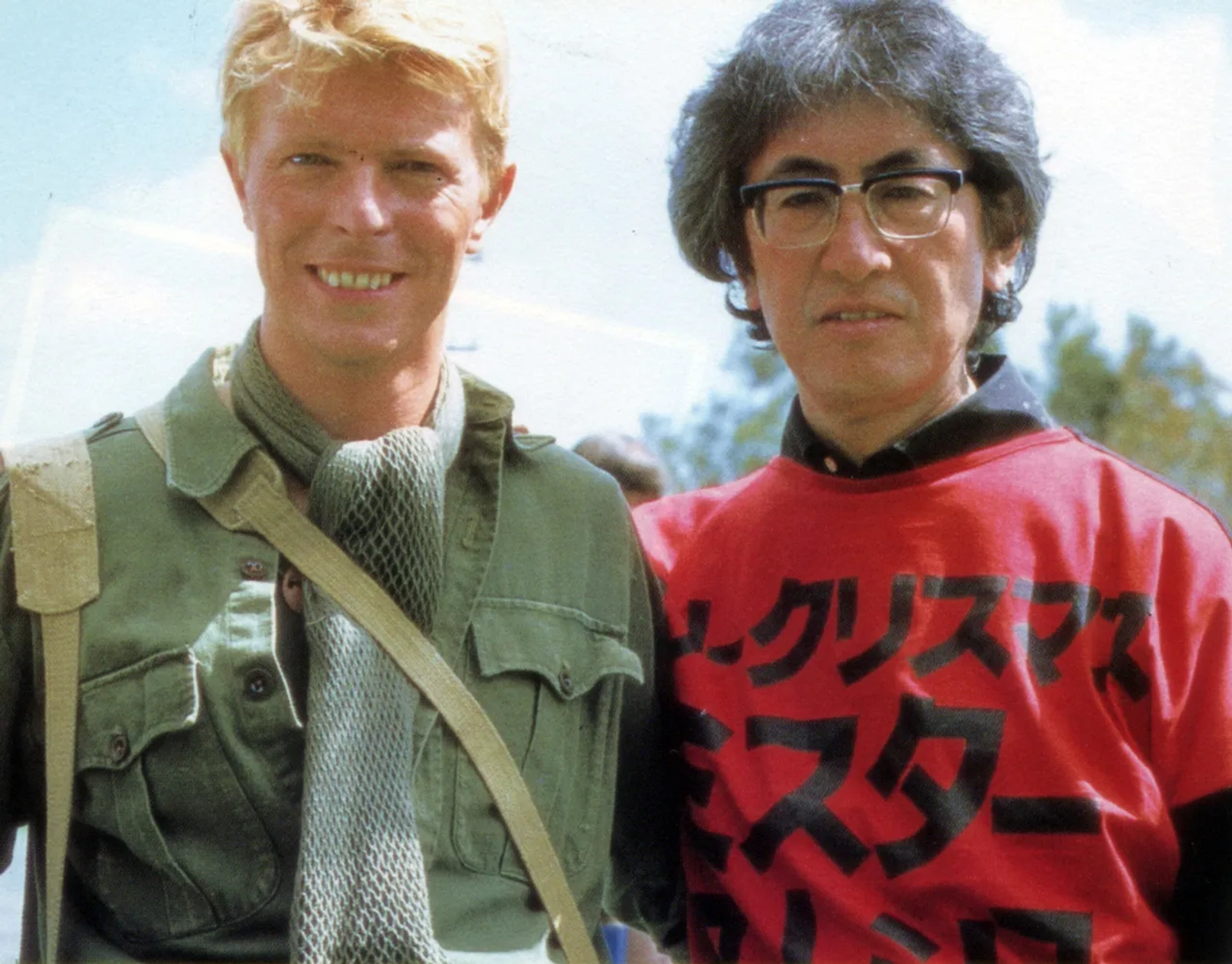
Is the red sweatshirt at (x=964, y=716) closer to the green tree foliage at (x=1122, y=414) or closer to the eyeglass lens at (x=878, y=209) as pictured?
the eyeglass lens at (x=878, y=209)

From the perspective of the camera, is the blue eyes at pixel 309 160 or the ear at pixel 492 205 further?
the ear at pixel 492 205

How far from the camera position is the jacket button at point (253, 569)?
7.32ft

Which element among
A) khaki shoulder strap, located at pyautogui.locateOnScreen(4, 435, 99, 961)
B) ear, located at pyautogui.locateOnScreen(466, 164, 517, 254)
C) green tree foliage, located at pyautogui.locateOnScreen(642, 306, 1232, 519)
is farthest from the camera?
green tree foliage, located at pyautogui.locateOnScreen(642, 306, 1232, 519)

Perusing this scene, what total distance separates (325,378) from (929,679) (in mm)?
1091

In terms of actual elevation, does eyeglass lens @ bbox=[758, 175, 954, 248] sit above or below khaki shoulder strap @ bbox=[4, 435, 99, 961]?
above

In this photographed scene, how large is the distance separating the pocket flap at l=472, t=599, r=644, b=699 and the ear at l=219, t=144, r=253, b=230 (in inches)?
28.2

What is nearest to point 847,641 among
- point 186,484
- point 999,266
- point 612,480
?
point 612,480

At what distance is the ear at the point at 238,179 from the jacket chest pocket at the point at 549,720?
718mm

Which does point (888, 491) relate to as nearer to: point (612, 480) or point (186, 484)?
point (612, 480)

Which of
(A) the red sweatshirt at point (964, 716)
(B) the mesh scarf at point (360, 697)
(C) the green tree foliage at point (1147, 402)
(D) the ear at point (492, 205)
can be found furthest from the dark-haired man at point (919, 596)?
(C) the green tree foliage at point (1147, 402)

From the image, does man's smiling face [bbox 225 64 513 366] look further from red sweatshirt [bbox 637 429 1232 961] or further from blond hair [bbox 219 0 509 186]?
red sweatshirt [bbox 637 429 1232 961]

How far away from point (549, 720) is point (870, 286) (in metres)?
0.94

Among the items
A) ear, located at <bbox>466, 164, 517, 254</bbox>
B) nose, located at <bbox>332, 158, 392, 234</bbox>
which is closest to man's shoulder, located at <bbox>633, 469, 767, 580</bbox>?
ear, located at <bbox>466, 164, 517, 254</bbox>

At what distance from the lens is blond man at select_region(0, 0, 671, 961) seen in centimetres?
213
